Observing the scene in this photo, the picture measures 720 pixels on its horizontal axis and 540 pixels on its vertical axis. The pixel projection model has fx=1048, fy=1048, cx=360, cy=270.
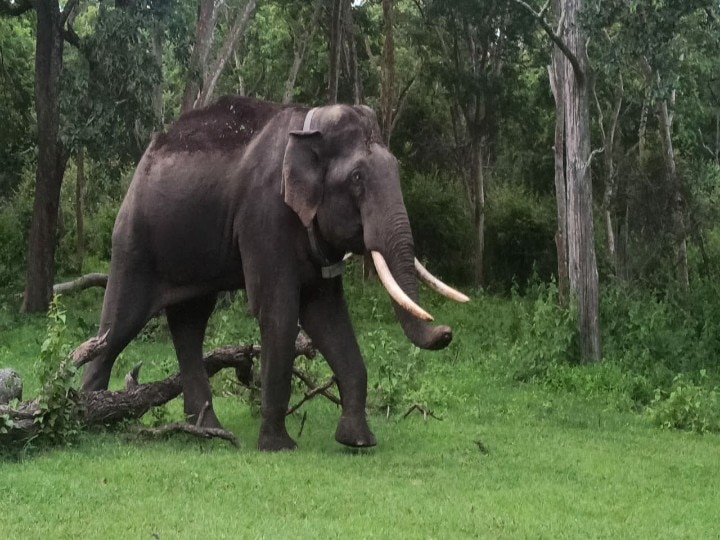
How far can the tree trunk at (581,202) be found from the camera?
39.5 ft

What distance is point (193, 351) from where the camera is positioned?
861 cm

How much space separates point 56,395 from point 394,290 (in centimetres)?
242

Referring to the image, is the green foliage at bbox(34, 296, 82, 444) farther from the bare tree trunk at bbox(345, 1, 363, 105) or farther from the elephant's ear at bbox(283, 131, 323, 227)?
the bare tree trunk at bbox(345, 1, 363, 105)

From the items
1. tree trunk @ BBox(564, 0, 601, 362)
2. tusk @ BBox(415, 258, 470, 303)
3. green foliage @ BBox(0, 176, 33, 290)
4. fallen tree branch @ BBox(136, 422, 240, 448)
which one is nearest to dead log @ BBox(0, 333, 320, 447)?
fallen tree branch @ BBox(136, 422, 240, 448)

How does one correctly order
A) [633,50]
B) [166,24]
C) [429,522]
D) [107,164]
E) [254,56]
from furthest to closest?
[254,56] → [107,164] → [166,24] → [633,50] → [429,522]

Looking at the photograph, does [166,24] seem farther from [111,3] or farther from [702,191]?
[702,191]

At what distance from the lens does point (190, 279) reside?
26.9ft

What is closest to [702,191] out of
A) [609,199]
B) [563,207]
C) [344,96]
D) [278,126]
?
[609,199]

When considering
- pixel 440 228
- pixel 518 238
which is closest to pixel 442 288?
pixel 518 238

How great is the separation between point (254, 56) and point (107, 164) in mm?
13167

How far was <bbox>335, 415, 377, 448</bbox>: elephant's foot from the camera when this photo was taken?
7.61 metres

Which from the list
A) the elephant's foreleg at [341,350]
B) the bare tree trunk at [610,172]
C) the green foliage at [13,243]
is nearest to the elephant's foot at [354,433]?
the elephant's foreleg at [341,350]

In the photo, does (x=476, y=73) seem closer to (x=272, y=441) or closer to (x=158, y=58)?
(x=158, y=58)

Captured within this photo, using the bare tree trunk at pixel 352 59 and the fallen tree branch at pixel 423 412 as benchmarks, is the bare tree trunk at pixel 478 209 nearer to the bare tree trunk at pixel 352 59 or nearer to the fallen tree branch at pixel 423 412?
the bare tree trunk at pixel 352 59
